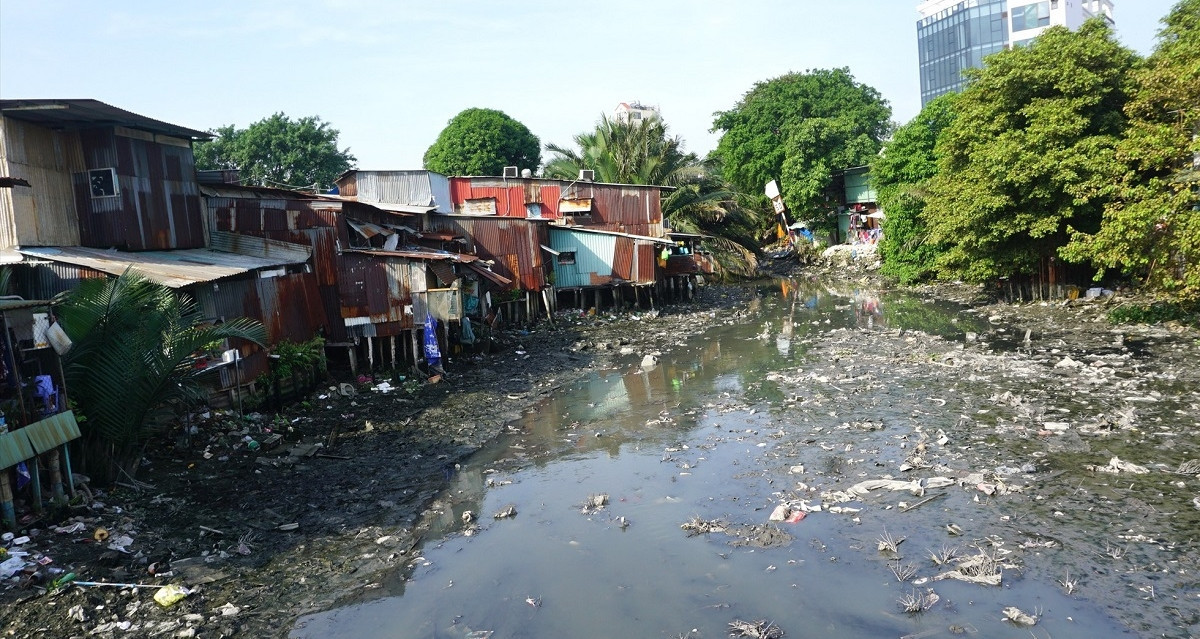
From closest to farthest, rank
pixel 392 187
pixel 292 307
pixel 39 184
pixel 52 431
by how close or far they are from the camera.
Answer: pixel 52 431 < pixel 39 184 < pixel 292 307 < pixel 392 187

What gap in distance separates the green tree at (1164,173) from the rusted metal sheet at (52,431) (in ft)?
58.9

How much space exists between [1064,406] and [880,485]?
4.69 m

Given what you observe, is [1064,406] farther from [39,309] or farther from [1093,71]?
[39,309]

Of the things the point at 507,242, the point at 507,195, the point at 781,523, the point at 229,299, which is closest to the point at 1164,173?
the point at 781,523

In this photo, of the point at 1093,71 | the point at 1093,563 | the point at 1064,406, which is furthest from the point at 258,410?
the point at 1093,71

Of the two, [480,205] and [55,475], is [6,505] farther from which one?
[480,205]

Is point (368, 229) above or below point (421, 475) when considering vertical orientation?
above

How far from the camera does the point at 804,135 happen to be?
4050 cm

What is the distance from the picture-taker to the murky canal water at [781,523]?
662 centimetres

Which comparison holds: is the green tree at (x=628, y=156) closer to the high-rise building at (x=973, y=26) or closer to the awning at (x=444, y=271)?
the awning at (x=444, y=271)

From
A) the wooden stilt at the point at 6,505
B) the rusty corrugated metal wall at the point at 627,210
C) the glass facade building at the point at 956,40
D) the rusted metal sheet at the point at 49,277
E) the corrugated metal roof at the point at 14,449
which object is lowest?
the wooden stilt at the point at 6,505

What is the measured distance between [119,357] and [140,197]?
5.37 meters

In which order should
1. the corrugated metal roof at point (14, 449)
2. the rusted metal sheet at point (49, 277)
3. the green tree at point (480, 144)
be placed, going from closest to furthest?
the corrugated metal roof at point (14, 449) → the rusted metal sheet at point (49, 277) → the green tree at point (480, 144)

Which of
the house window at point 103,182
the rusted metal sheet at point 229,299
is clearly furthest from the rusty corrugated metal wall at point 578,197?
the house window at point 103,182
